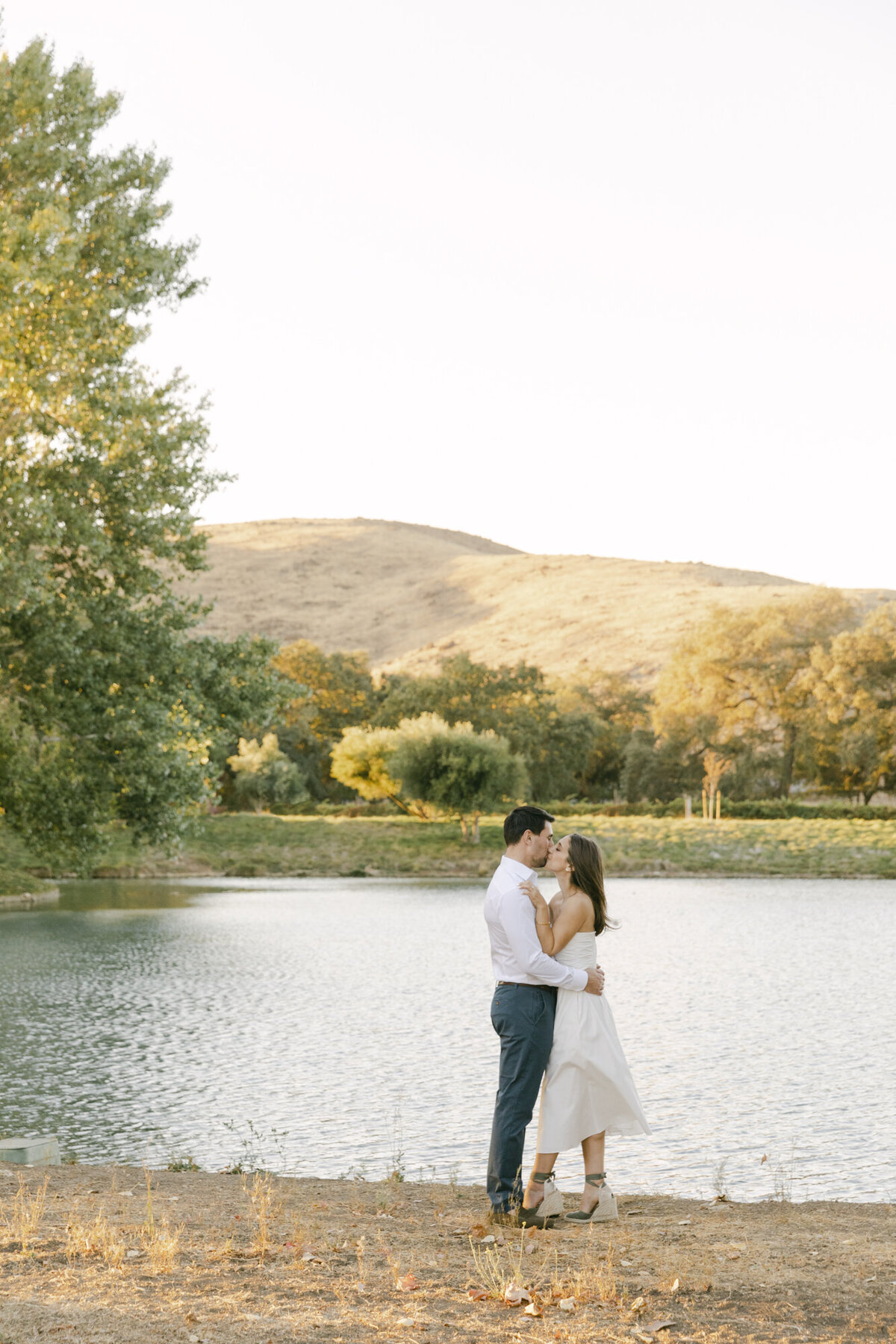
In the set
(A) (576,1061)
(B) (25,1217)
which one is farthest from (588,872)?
(B) (25,1217)

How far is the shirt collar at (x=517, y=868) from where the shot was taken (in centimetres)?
650

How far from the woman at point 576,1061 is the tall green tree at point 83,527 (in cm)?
1234

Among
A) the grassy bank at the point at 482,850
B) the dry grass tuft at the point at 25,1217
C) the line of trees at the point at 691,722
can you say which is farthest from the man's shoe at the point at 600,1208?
the line of trees at the point at 691,722

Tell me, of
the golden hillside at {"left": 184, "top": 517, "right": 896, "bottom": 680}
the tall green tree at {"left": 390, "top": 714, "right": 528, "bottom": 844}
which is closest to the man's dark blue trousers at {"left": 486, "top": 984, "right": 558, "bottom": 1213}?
the tall green tree at {"left": 390, "top": 714, "right": 528, "bottom": 844}

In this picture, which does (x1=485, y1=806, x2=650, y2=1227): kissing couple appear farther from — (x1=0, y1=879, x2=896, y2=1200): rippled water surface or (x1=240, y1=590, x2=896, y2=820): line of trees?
(x1=240, y1=590, x2=896, y2=820): line of trees

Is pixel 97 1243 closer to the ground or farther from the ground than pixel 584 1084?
closer to the ground

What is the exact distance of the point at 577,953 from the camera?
6602 mm

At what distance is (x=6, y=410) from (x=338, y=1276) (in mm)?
15598

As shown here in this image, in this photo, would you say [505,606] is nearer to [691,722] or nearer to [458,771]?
[691,722]

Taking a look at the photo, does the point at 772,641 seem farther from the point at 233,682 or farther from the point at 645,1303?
the point at 645,1303

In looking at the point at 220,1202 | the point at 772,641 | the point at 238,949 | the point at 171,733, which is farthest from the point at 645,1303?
the point at 772,641

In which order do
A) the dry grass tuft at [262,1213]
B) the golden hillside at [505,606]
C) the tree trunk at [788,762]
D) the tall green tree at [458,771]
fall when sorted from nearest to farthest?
the dry grass tuft at [262,1213]
the tall green tree at [458,771]
the tree trunk at [788,762]
the golden hillside at [505,606]

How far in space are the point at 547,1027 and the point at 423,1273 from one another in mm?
1497

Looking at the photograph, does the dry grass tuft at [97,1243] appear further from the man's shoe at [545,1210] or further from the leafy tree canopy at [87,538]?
the leafy tree canopy at [87,538]
